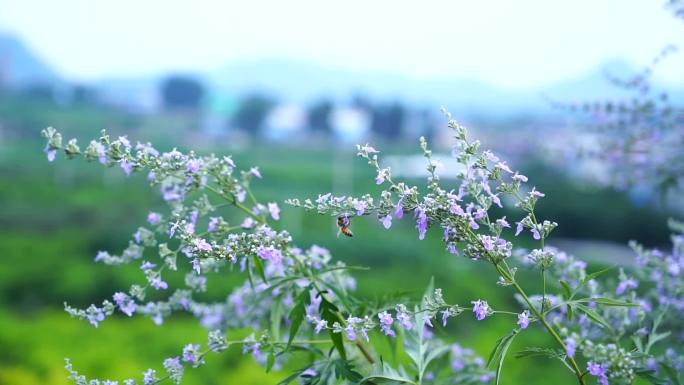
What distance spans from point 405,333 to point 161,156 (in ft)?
1.66

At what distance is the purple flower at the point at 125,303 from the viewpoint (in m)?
1.27

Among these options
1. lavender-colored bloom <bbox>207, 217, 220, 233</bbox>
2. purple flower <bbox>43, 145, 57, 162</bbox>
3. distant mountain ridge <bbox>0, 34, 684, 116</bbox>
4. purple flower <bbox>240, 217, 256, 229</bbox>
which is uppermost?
purple flower <bbox>43, 145, 57, 162</bbox>

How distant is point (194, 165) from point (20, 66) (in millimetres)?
24767

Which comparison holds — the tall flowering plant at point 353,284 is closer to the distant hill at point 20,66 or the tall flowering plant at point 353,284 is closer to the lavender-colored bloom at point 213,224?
the lavender-colored bloom at point 213,224

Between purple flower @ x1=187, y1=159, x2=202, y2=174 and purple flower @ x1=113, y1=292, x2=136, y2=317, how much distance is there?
0.26m

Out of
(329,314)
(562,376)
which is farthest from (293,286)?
(562,376)

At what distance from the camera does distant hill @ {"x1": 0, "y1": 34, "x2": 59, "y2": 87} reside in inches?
855

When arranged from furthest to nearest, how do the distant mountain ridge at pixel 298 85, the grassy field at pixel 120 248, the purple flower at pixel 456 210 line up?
the distant mountain ridge at pixel 298 85 → the grassy field at pixel 120 248 → the purple flower at pixel 456 210

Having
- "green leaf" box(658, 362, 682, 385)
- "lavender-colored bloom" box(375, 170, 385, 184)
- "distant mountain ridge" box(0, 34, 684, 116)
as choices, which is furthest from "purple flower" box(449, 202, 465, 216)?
"distant mountain ridge" box(0, 34, 684, 116)

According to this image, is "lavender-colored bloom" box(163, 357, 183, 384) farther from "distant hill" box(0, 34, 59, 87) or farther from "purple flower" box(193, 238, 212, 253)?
"distant hill" box(0, 34, 59, 87)

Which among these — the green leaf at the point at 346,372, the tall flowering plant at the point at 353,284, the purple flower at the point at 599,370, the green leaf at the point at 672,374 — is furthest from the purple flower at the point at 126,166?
the green leaf at the point at 672,374

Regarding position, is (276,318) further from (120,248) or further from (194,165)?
(120,248)

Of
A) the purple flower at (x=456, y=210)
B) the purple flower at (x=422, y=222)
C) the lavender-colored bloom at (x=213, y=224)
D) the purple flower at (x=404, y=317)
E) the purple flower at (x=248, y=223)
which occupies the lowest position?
the purple flower at (x=404, y=317)

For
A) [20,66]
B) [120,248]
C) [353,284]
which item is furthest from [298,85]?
[353,284]
